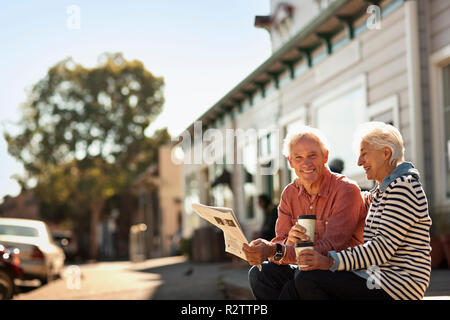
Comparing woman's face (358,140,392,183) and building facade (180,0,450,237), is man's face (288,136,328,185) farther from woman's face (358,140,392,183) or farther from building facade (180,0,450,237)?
building facade (180,0,450,237)

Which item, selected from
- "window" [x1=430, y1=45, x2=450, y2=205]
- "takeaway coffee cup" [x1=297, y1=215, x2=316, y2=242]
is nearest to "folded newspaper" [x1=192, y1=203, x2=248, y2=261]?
"takeaway coffee cup" [x1=297, y1=215, x2=316, y2=242]

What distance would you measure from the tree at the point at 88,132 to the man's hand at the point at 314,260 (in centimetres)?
4177

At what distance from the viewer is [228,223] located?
3.52 metres

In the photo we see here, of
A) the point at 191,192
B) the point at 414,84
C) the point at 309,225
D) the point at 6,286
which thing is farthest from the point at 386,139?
the point at 191,192

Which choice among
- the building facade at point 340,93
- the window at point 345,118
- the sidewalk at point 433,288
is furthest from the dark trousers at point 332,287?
the window at point 345,118

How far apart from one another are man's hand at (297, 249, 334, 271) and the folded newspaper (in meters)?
0.34

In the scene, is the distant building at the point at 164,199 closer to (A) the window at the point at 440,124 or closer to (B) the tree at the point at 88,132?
(B) the tree at the point at 88,132

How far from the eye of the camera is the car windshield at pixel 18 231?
1347cm

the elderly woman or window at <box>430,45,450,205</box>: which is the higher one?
window at <box>430,45,450,205</box>

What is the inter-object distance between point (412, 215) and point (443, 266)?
6657mm

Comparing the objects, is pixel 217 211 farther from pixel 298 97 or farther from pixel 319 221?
pixel 298 97

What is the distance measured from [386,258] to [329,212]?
1.58 feet

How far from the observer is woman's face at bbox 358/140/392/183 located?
3.41m

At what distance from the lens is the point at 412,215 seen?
3.18 m
